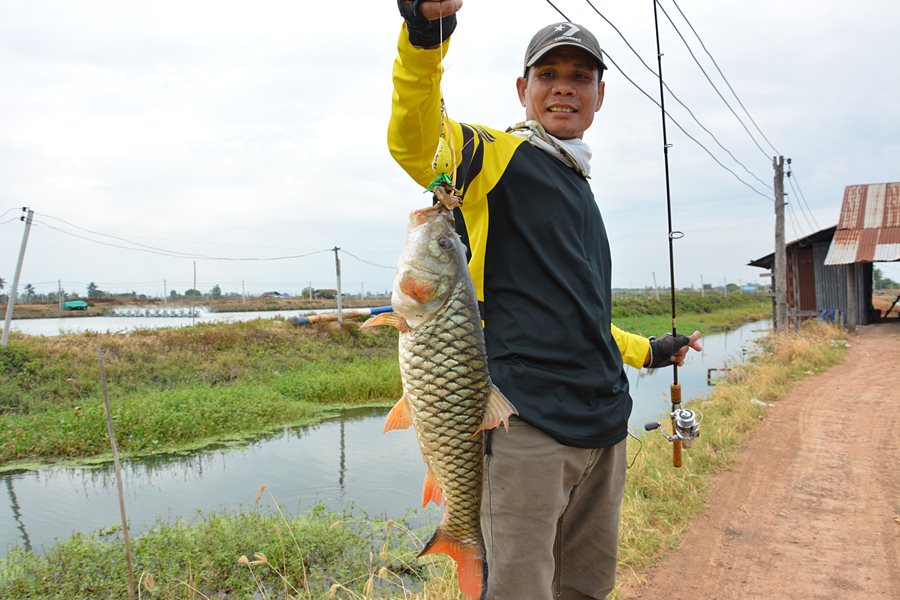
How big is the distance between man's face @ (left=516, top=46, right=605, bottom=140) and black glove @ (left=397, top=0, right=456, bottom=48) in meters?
0.86

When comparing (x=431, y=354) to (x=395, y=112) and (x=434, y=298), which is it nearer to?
(x=434, y=298)

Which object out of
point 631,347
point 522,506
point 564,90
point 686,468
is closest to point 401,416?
point 522,506

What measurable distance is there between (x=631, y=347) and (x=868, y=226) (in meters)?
22.0

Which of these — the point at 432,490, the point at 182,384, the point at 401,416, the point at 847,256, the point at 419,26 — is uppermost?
the point at 847,256

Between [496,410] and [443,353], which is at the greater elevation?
[443,353]

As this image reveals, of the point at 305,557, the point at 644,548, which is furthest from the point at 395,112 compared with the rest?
the point at 305,557

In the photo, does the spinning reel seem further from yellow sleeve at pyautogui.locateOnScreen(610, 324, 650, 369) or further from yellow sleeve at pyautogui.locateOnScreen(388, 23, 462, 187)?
yellow sleeve at pyautogui.locateOnScreen(388, 23, 462, 187)

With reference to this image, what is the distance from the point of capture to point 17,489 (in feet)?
27.3

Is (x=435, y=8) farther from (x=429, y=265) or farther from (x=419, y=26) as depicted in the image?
(x=429, y=265)

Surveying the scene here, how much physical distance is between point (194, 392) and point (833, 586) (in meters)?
11.8

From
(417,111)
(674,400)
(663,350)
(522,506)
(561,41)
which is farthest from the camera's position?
(674,400)

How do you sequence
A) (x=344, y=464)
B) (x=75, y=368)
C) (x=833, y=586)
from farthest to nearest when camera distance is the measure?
(x=75, y=368), (x=344, y=464), (x=833, y=586)

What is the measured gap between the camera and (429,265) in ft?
5.49

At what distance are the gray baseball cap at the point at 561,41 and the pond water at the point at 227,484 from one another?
6174mm
